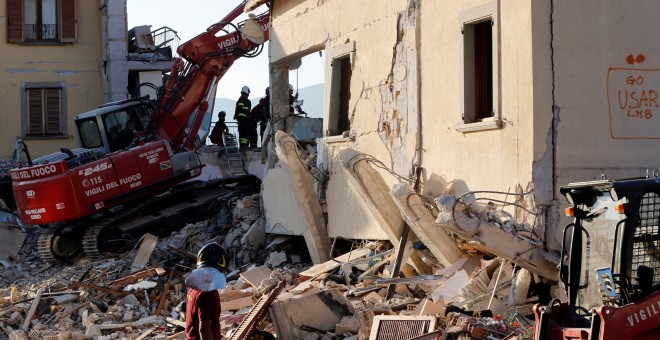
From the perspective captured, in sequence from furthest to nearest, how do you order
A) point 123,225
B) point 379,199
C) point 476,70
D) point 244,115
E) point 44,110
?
point 44,110
point 244,115
point 123,225
point 379,199
point 476,70

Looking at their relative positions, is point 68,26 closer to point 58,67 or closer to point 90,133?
point 58,67

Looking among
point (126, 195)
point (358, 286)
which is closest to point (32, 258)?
point (126, 195)

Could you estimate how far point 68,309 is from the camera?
59.2 feet

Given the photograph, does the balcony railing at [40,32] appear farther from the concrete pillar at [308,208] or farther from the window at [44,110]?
the concrete pillar at [308,208]

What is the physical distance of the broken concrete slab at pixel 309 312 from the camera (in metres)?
13.6

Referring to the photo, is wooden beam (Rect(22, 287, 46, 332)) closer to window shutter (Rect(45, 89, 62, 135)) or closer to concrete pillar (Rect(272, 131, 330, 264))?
concrete pillar (Rect(272, 131, 330, 264))

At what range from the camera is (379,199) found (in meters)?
15.0

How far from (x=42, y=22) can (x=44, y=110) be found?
282 cm

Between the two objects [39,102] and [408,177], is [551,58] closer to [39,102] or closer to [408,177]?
[408,177]

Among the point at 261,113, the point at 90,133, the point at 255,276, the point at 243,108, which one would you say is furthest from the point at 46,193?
the point at 255,276

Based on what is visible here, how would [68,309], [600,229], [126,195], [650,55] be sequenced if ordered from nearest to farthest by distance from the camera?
[600,229] → [650,55] → [68,309] → [126,195]

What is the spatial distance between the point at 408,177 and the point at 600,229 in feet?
19.2

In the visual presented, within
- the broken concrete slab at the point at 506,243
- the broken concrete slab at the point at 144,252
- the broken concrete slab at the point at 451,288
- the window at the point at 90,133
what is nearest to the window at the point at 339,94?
the broken concrete slab at the point at 144,252

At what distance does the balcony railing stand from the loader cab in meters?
12.9
